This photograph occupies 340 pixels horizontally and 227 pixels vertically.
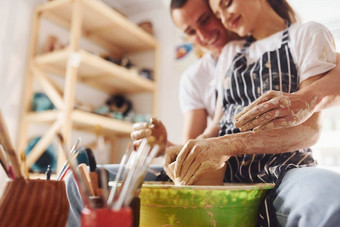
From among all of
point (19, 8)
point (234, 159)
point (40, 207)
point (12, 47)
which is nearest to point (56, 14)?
point (19, 8)

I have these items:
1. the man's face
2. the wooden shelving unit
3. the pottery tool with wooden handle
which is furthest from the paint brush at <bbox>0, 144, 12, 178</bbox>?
the wooden shelving unit

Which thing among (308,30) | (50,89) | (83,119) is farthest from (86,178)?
(50,89)

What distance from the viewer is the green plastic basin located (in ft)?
1.53

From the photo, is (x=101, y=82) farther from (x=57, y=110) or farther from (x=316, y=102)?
(x=316, y=102)

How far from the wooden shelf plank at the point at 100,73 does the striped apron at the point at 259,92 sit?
118 centimetres

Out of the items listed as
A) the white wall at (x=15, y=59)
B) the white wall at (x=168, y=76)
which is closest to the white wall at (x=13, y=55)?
the white wall at (x=15, y=59)

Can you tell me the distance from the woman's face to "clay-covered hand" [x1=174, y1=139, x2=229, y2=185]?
458 millimetres

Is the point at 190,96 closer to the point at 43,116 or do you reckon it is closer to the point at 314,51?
the point at 314,51

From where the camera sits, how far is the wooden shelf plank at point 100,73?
184 centimetres

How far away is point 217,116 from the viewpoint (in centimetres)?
100

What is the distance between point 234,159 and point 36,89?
159 cm

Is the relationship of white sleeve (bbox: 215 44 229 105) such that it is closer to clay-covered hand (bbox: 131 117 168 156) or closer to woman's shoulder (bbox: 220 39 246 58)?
woman's shoulder (bbox: 220 39 246 58)

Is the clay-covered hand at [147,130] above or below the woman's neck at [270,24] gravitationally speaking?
below

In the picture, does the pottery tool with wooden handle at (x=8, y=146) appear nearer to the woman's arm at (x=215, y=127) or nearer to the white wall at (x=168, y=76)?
the woman's arm at (x=215, y=127)
